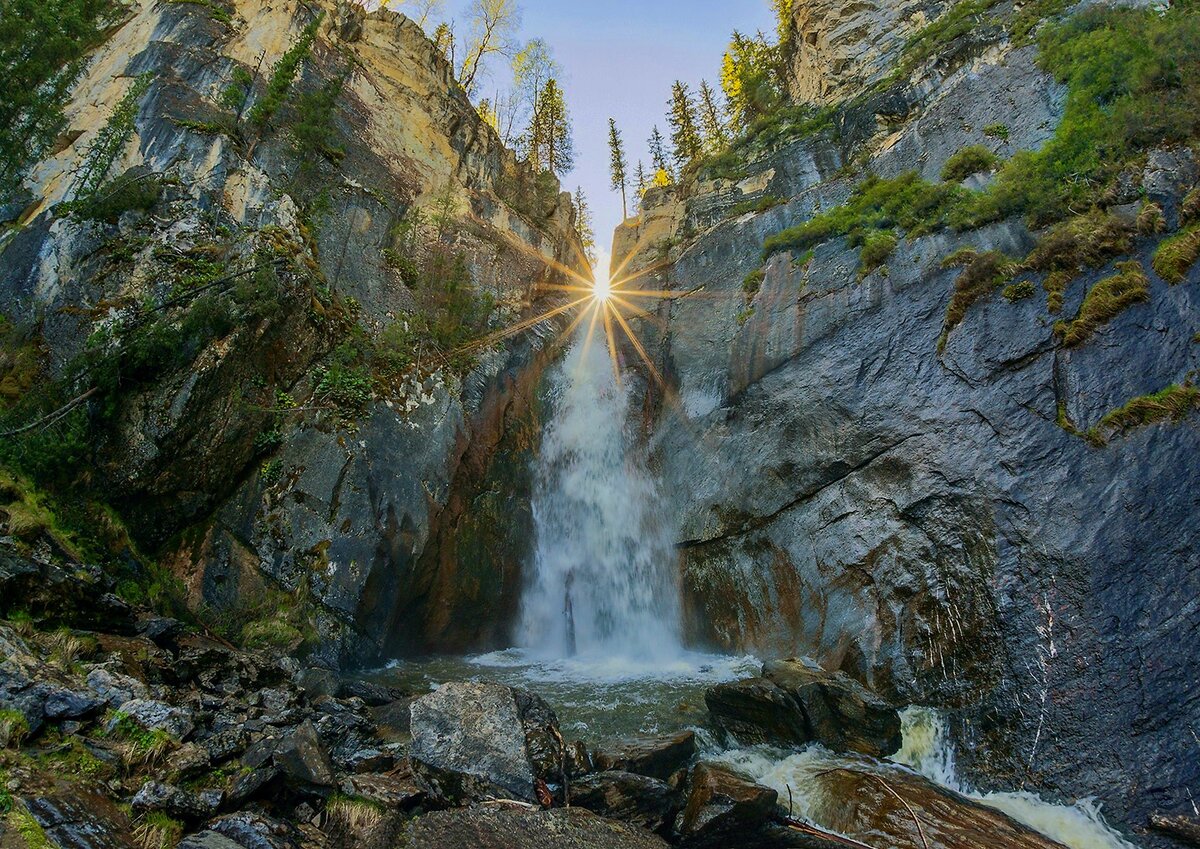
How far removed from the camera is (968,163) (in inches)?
597

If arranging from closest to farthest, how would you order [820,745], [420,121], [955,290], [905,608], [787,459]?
[820,745] < [905,608] < [955,290] < [787,459] < [420,121]

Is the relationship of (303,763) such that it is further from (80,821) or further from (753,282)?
(753,282)

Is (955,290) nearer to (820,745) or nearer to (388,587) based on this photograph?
(820,745)

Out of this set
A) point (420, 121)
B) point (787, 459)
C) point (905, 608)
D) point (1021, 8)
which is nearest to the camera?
point (905, 608)

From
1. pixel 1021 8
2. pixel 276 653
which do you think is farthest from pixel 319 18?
pixel 1021 8

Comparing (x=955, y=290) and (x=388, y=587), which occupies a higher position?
(x=955, y=290)

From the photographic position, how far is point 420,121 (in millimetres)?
22297

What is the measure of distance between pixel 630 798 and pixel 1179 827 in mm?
5669

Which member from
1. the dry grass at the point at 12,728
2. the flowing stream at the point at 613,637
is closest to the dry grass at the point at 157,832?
the dry grass at the point at 12,728

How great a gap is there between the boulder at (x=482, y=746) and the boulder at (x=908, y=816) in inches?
126

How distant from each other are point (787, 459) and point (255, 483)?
11.8 metres

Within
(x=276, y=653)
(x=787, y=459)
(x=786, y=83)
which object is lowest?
(x=276, y=653)

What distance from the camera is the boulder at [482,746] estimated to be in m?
5.83

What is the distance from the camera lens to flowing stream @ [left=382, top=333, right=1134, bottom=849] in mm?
7645
